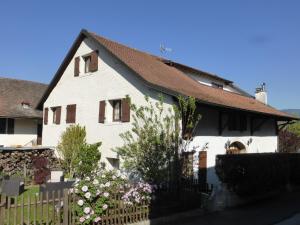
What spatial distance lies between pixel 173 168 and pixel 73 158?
6.75 metres

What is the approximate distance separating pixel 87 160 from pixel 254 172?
771 centimetres

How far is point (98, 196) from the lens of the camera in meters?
9.10

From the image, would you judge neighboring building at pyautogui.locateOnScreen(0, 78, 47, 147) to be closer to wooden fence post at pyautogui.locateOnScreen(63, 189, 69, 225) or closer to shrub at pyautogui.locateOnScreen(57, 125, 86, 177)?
shrub at pyautogui.locateOnScreen(57, 125, 86, 177)

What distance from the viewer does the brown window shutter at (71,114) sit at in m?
20.5

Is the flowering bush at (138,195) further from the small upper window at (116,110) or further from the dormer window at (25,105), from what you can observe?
the dormer window at (25,105)

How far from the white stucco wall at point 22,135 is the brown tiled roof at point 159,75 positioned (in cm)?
377

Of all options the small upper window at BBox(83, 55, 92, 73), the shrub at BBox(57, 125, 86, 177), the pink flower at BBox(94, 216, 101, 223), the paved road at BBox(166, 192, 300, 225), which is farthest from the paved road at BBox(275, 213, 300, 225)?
the small upper window at BBox(83, 55, 92, 73)

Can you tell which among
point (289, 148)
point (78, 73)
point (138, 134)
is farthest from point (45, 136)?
point (289, 148)

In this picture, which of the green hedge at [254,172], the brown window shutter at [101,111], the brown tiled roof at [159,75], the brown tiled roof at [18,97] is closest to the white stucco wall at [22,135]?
the brown tiled roof at [18,97]

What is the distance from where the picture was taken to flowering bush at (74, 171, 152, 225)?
8797 mm

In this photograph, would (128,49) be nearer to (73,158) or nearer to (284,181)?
(73,158)

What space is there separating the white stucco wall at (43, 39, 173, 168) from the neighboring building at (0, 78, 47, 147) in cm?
507

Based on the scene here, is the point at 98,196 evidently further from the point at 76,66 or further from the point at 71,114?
the point at 76,66

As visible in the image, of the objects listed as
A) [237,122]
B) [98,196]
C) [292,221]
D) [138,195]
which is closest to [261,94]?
[237,122]
